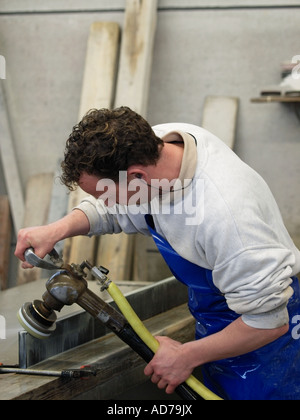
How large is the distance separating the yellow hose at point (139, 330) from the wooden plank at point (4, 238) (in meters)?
2.16

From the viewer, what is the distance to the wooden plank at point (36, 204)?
3.30m

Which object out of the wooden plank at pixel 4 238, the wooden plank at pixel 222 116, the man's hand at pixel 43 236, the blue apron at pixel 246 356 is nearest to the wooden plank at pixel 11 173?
the wooden plank at pixel 4 238

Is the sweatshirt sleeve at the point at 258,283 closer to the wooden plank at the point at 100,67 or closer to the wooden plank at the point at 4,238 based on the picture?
the wooden plank at the point at 100,67

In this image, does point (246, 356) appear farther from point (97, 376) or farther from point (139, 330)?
point (97, 376)

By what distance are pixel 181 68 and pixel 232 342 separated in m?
2.22

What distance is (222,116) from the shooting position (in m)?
3.11

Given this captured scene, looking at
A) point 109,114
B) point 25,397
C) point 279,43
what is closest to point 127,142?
point 109,114

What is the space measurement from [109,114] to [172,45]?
2053 millimetres

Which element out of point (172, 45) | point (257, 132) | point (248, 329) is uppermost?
point (172, 45)

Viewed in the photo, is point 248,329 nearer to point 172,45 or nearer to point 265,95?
point 265,95

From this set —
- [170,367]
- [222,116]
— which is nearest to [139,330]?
[170,367]

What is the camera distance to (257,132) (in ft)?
10.4

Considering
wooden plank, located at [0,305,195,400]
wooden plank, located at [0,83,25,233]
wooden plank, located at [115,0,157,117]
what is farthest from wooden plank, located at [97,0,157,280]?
wooden plank, located at [0,305,195,400]

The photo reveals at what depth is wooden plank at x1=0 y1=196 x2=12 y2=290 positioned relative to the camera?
3432mm
